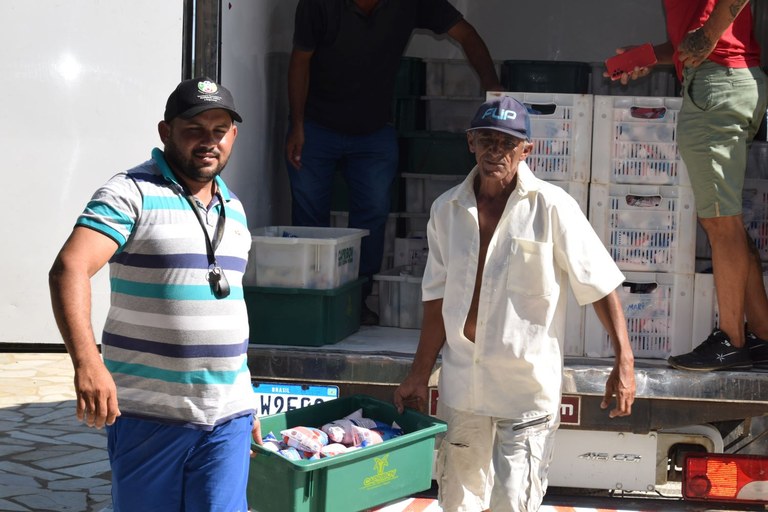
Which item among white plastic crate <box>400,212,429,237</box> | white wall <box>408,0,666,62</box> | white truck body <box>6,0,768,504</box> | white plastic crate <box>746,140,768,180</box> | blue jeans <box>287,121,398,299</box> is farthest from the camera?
white wall <box>408,0,666,62</box>

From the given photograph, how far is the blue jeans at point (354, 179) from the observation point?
18.7 ft

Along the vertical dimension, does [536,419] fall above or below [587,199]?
below

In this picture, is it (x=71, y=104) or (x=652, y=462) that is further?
(x=71, y=104)

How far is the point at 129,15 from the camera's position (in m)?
7.21

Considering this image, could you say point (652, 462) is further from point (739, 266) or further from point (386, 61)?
point (386, 61)

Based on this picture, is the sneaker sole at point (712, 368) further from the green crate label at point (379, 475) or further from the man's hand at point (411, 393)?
the green crate label at point (379, 475)

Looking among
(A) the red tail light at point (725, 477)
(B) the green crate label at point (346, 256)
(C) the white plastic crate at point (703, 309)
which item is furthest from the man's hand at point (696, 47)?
(B) the green crate label at point (346, 256)

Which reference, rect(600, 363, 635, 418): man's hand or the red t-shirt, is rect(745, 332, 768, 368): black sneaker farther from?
the red t-shirt

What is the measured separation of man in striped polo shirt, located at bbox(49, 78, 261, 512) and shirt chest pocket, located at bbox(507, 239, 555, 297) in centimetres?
94

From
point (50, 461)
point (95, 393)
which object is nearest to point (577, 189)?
point (95, 393)

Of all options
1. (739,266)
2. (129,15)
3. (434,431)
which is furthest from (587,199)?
(129,15)

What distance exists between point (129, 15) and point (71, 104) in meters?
0.68

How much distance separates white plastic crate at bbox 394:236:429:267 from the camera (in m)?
5.97

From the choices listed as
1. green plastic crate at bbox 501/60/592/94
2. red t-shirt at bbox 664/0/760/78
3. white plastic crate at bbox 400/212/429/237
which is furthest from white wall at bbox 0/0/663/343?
red t-shirt at bbox 664/0/760/78
